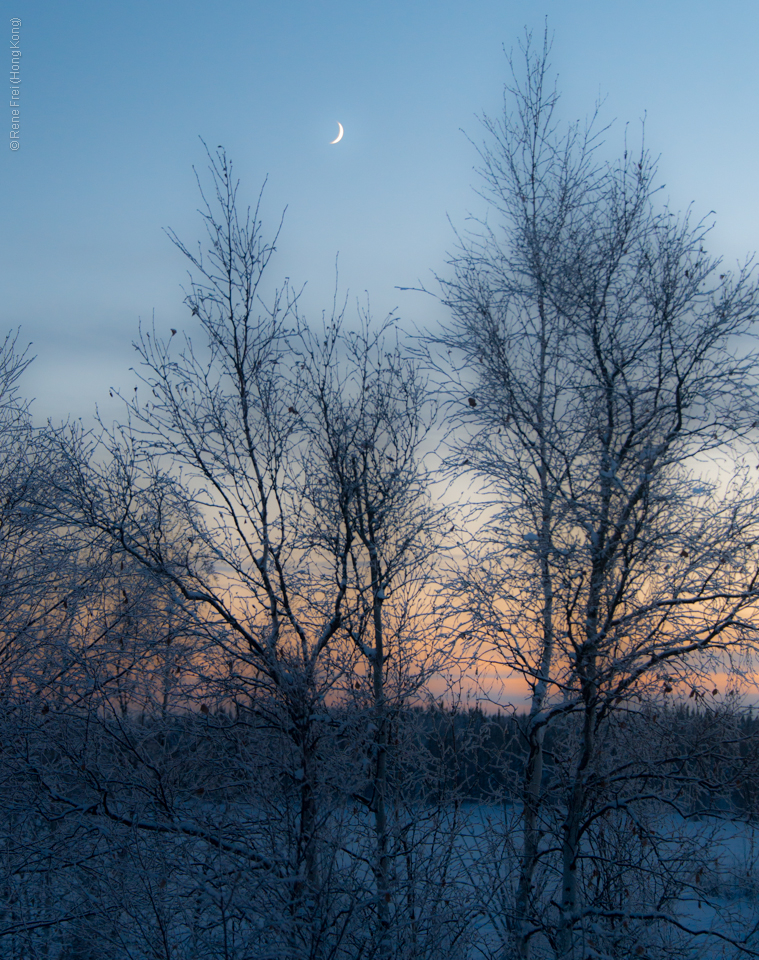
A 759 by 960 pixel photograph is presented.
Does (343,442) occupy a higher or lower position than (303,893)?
higher

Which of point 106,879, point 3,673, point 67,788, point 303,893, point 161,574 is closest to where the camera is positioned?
point 303,893

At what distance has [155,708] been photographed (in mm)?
8438

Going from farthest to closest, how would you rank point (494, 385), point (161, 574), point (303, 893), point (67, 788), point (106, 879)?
1. point (494, 385)
2. point (67, 788)
3. point (161, 574)
4. point (106, 879)
5. point (303, 893)

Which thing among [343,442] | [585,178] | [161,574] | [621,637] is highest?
[585,178]

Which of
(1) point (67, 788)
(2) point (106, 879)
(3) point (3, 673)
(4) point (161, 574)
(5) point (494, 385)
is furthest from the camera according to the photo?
(3) point (3, 673)

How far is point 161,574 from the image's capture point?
8.41 m

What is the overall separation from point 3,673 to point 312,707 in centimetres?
543

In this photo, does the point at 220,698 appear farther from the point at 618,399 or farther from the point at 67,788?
the point at 618,399

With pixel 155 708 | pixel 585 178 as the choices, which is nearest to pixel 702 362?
pixel 585 178

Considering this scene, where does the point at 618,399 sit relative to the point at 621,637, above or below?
above

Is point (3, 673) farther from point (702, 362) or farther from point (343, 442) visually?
point (702, 362)

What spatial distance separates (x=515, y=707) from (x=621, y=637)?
1712mm

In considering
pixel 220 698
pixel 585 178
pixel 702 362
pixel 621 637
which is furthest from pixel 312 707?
pixel 585 178

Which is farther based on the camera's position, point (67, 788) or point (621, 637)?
point (67, 788)
